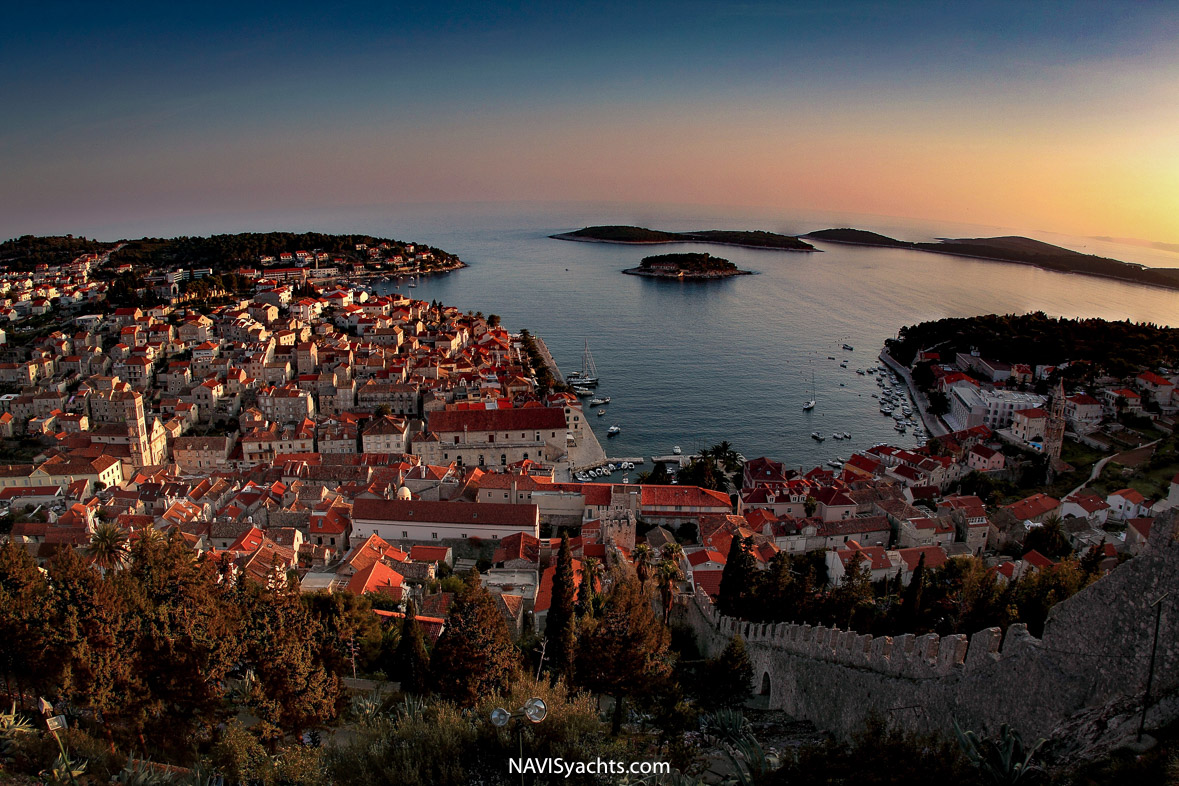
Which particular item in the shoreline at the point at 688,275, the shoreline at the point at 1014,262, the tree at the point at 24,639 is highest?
the shoreline at the point at 1014,262

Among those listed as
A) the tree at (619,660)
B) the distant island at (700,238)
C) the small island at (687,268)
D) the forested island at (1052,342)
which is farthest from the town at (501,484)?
the distant island at (700,238)

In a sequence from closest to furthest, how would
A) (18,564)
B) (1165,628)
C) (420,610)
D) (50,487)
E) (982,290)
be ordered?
(1165,628) → (18,564) → (420,610) → (50,487) → (982,290)

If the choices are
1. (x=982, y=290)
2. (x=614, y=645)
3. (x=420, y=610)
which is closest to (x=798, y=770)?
(x=614, y=645)

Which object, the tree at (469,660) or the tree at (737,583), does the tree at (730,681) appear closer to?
the tree at (469,660)

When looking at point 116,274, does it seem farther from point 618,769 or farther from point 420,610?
point 618,769

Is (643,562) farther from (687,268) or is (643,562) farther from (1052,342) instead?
(687,268)

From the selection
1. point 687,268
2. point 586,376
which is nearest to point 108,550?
point 586,376
